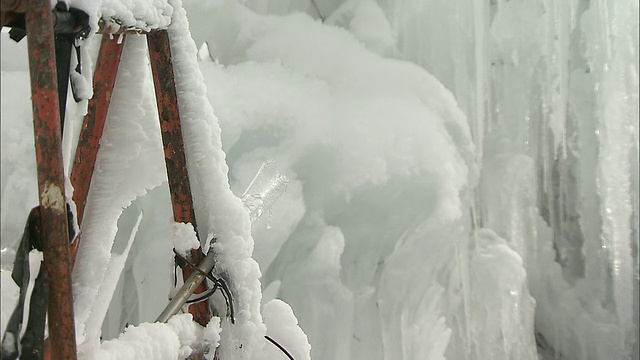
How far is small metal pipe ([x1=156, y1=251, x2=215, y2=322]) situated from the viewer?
755 mm

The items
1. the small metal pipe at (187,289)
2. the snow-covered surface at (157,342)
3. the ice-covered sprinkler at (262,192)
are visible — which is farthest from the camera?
the ice-covered sprinkler at (262,192)

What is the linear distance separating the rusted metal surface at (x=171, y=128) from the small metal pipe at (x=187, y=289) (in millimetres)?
19

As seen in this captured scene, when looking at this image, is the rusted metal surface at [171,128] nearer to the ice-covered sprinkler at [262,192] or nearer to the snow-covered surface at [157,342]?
the snow-covered surface at [157,342]

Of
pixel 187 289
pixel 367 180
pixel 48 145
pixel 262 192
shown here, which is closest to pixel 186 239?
pixel 187 289

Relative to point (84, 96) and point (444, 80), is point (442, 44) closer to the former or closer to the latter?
point (444, 80)

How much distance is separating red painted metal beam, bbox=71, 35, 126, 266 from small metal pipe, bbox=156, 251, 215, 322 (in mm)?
158

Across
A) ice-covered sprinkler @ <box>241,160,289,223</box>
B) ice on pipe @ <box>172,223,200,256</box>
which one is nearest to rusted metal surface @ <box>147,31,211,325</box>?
ice on pipe @ <box>172,223,200,256</box>

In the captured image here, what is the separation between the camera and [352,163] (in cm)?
213

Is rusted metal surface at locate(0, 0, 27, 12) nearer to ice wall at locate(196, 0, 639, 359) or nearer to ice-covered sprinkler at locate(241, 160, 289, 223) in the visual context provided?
ice-covered sprinkler at locate(241, 160, 289, 223)

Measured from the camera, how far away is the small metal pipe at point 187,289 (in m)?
0.75

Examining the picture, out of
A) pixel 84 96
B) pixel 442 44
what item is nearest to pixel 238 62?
pixel 442 44

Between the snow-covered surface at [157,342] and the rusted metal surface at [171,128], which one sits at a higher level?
the rusted metal surface at [171,128]

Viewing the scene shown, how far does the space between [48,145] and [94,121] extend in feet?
0.82

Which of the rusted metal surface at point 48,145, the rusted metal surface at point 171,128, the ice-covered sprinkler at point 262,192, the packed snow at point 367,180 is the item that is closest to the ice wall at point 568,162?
the packed snow at point 367,180
